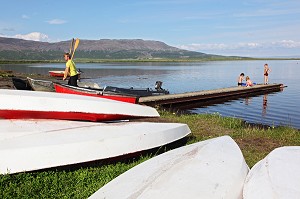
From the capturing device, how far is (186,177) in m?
3.49

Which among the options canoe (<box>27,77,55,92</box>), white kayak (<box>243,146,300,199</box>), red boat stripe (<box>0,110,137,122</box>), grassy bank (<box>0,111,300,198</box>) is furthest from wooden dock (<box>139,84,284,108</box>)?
white kayak (<box>243,146,300,199</box>)

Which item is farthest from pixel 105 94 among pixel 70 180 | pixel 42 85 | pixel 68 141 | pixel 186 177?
pixel 186 177

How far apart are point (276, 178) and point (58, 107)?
201 inches

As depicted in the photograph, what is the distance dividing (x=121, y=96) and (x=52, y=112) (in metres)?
4.46

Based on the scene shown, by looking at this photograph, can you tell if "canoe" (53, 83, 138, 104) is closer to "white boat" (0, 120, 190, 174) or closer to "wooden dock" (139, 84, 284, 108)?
"wooden dock" (139, 84, 284, 108)

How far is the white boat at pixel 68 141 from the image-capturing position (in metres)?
5.01

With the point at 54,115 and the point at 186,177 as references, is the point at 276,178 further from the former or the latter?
the point at 54,115

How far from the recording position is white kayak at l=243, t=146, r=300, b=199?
122 inches

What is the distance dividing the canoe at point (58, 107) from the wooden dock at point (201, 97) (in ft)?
23.1

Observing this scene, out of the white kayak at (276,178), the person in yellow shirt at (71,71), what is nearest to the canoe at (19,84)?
the person in yellow shirt at (71,71)

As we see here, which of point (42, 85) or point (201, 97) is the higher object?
point (42, 85)

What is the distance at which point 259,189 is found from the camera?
325cm

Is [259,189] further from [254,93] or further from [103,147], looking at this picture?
[254,93]

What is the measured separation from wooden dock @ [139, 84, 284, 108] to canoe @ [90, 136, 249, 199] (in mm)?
10550
